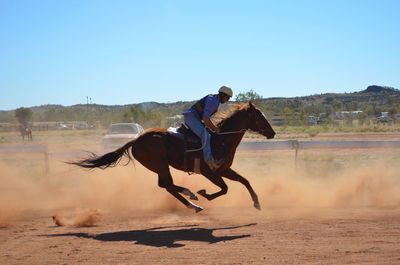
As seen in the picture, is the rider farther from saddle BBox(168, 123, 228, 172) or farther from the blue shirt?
saddle BBox(168, 123, 228, 172)

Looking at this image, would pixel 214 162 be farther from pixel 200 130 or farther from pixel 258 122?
pixel 258 122

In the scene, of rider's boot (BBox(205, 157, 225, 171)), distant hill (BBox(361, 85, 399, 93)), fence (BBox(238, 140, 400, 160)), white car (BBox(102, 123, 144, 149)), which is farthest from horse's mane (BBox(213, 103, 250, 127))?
distant hill (BBox(361, 85, 399, 93))

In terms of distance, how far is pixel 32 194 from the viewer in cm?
1352

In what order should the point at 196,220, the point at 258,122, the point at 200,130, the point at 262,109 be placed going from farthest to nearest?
the point at 262,109 < the point at 258,122 < the point at 200,130 < the point at 196,220

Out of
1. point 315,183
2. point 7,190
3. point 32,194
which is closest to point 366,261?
point 315,183

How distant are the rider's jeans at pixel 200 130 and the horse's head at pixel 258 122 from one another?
1163 mm

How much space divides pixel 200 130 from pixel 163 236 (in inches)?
107

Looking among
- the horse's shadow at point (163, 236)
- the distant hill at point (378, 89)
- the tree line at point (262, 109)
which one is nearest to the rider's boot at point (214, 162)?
the horse's shadow at point (163, 236)

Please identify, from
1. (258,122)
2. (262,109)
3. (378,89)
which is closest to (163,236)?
(258,122)

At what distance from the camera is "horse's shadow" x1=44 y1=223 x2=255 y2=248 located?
318 inches

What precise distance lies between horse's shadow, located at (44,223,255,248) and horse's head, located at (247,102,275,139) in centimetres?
264

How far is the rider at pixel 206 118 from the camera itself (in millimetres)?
10156

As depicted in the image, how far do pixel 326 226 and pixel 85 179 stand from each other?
8912 mm

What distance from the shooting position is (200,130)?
33.9 feet
